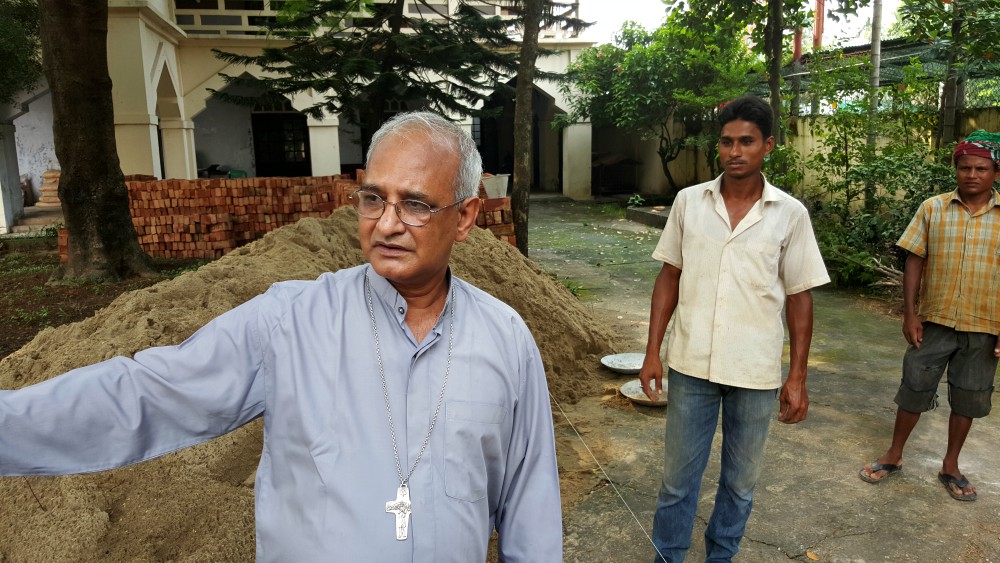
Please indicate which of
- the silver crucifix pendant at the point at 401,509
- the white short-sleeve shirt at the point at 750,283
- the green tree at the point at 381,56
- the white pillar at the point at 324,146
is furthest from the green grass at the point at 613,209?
the silver crucifix pendant at the point at 401,509

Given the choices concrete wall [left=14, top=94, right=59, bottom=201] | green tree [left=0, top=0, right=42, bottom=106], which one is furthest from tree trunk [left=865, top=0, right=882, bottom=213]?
concrete wall [left=14, top=94, right=59, bottom=201]

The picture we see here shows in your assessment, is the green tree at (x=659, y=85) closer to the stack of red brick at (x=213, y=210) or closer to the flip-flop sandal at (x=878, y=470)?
the stack of red brick at (x=213, y=210)

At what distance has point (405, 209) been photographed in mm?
1429

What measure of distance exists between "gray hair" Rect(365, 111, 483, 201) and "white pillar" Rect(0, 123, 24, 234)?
15.0 meters

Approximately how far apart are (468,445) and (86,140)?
27.4 feet

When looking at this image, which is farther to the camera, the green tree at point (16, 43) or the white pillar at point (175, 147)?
the white pillar at point (175, 147)

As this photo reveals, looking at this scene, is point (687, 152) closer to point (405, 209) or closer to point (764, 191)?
point (764, 191)

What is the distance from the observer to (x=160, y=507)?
2758 mm

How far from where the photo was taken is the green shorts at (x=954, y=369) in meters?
3.50

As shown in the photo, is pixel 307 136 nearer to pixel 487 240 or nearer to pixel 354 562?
pixel 487 240

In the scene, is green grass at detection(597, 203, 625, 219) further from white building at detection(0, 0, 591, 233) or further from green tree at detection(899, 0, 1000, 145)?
green tree at detection(899, 0, 1000, 145)

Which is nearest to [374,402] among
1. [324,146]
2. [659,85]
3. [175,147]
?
[175,147]

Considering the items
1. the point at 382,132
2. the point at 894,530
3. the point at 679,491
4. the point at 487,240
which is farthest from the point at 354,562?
the point at 487,240

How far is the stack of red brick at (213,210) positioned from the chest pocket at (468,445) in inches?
372
